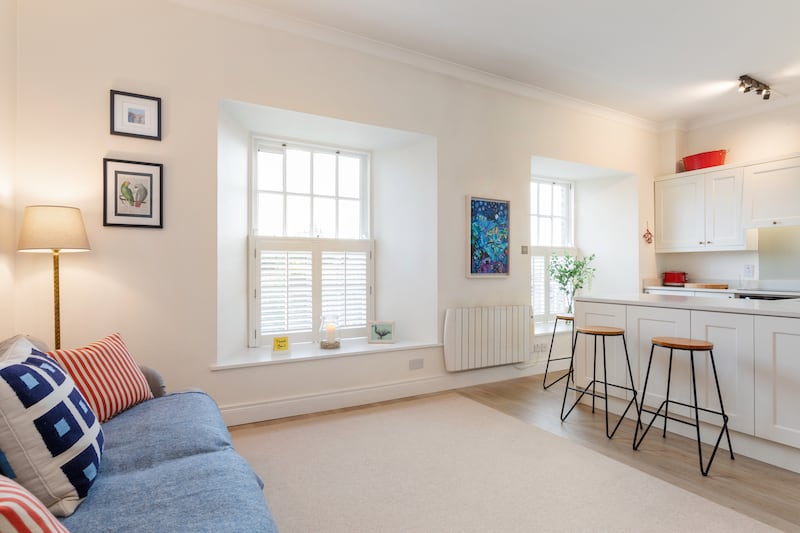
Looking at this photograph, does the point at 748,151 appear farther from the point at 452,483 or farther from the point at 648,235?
the point at 452,483

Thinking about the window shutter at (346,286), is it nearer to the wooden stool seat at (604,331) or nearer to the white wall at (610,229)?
the wooden stool seat at (604,331)

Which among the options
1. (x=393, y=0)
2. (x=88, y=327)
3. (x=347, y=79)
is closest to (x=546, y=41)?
(x=393, y=0)

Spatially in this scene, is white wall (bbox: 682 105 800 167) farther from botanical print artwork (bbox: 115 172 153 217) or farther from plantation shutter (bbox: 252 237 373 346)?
botanical print artwork (bbox: 115 172 153 217)

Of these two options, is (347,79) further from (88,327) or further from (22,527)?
(22,527)

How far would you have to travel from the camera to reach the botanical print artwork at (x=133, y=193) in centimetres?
272

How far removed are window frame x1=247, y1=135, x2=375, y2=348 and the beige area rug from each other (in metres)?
0.98

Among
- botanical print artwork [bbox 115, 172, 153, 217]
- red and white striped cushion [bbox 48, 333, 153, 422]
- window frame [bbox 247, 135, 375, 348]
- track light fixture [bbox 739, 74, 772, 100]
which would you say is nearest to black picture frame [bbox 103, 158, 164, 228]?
botanical print artwork [bbox 115, 172, 153, 217]

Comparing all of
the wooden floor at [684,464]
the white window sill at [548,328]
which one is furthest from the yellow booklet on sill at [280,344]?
the white window sill at [548,328]

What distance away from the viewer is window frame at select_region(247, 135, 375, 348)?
376 cm

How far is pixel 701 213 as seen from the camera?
5070 mm

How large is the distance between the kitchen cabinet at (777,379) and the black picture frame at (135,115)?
12.9ft

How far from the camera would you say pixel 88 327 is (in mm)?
2639

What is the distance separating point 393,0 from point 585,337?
2.96 meters

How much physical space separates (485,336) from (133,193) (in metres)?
3.10
